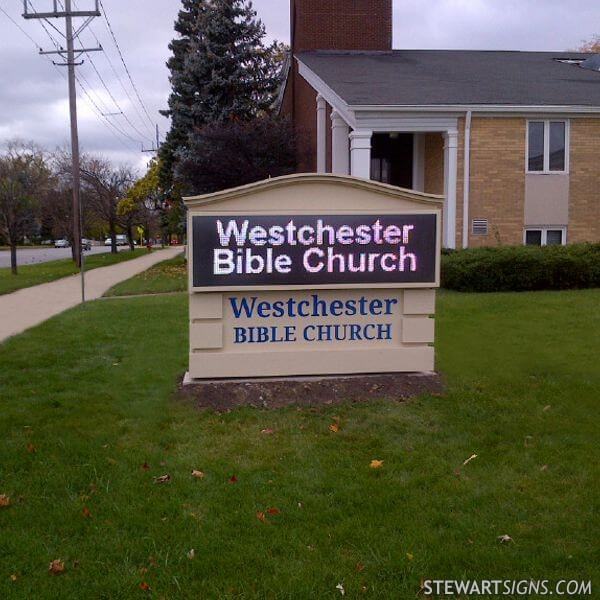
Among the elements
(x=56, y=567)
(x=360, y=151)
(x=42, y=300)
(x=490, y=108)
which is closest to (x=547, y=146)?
(x=490, y=108)

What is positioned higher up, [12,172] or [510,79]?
[510,79]

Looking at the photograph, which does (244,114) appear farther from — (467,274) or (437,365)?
(437,365)

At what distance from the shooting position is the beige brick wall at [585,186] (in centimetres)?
1745

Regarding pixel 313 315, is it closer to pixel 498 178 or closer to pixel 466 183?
pixel 466 183

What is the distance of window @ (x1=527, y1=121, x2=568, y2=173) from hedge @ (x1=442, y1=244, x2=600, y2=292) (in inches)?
187

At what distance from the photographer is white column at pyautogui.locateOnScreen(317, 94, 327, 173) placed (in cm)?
2094

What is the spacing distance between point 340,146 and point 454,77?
3.61 metres

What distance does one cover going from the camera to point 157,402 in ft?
20.6

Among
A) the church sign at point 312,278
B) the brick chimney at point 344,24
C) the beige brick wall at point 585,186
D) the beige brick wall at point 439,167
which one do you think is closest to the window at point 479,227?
the beige brick wall at point 439,167

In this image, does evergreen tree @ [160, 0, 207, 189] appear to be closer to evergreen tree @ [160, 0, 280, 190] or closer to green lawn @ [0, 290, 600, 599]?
evergreen tree @ [160, 0, 280, 190]

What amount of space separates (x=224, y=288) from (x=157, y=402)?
1.16 m

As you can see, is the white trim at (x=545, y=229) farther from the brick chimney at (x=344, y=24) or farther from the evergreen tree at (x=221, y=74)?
the evergreen tree at (x=221, y=74)

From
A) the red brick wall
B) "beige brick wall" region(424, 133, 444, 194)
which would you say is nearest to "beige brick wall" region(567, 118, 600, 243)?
"beige brick wall" region(424, 133, 444, 194)

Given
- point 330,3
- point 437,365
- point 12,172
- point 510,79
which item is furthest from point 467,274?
point 12,172
